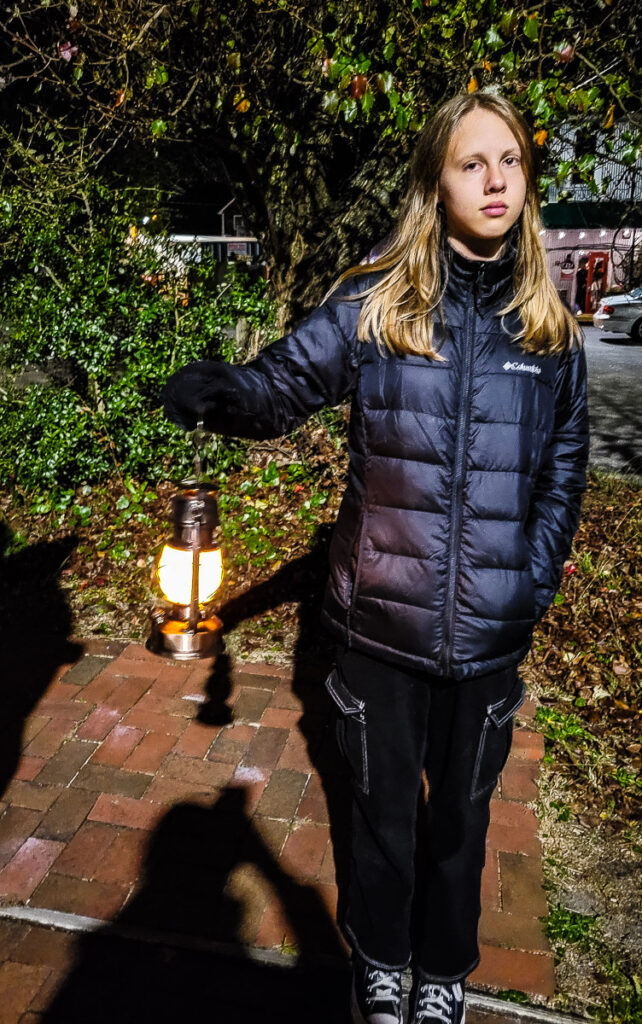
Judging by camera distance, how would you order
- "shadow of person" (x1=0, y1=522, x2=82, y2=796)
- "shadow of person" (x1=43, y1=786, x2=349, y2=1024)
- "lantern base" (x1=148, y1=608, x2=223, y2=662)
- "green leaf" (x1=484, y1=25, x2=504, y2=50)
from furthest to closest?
"green leaf" (x1=484, y1=25, x2=504, y2=50)
"shadow of person" (x1=0, y1=522, x2=82, y2=796)
"lantern base" (x1=148, y1=608, x2=223, y2=662)
"shadow of person" (x1=43, y1=786, x2=349, y2=1024)

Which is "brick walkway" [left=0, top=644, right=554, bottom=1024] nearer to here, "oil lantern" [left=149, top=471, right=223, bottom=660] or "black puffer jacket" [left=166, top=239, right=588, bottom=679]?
"oil lantern" [left=149, top=471, right=223, bottom=660]

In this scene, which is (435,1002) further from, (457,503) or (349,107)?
→ (349,107)

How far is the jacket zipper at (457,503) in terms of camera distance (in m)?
1.88

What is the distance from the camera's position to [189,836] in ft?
9.59

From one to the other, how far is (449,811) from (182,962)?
985 millimetres

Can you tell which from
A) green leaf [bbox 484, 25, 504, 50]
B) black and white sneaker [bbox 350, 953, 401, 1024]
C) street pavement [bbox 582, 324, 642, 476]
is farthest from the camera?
street pavement [bbox 582, 324, 642, 476]

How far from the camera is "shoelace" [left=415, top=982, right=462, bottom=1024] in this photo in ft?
6.94

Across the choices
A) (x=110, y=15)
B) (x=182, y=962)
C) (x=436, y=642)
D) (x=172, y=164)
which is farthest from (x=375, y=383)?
(x=172, y=164)

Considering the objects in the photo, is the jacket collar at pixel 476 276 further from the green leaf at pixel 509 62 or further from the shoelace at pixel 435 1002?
the green leaf at pixel 509 62

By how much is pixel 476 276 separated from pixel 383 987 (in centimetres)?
179

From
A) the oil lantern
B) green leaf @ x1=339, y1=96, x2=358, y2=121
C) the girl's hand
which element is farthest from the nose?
green leaf @ x1=339, y1=96, x2=358, y2=121

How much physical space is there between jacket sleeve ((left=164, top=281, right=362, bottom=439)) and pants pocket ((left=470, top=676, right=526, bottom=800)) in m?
0.84

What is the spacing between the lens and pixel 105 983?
2324 mm

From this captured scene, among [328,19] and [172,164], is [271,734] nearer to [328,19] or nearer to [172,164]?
[328,19]
